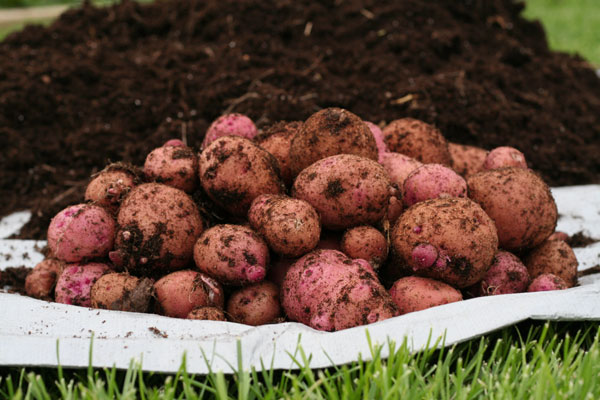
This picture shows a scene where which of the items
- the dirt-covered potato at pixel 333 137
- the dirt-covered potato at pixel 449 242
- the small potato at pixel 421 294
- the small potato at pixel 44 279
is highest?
the dirt-covered potato at pixel 333 137

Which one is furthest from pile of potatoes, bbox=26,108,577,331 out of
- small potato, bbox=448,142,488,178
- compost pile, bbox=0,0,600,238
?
compost pile, bbox=0,0,600,238

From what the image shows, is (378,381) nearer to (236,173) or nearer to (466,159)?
(236,173)

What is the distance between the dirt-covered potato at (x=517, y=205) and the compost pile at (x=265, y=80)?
55.1 inches

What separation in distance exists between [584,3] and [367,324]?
40.6 ft

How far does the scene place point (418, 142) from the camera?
8.55ft

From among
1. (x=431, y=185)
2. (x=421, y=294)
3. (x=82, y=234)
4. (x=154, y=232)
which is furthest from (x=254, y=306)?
(x=431, y=185)

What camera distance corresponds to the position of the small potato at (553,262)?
227 centimetres

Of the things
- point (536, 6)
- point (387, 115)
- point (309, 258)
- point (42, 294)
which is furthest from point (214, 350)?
point (536, 6)

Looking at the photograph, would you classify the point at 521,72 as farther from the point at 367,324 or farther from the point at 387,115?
the point at 367,324

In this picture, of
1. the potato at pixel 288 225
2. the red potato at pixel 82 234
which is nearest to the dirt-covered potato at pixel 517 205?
the potato at pixel 288 225

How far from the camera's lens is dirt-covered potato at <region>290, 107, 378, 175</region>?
7.20 ft

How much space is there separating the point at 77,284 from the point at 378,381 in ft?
4.08

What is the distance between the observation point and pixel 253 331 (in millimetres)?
1758

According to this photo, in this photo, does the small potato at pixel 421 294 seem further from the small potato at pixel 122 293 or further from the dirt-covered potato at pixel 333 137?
the small potato at pixel 122 293
